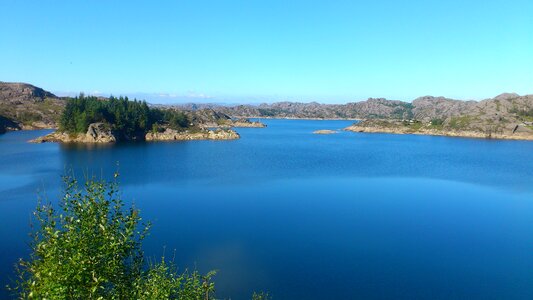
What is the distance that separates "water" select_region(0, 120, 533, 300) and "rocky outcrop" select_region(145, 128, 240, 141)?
46.3m

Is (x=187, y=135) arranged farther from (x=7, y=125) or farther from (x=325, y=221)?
(x=325, y=221)

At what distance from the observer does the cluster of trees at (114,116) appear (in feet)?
416

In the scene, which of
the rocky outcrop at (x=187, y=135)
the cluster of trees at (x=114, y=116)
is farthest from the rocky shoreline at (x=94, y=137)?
the cluster of trees at (x=114, y=116)

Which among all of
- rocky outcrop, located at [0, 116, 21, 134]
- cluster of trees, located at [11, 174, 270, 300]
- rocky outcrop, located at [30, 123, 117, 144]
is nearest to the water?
cluster of trees, located at [11, 174, 270, 300]

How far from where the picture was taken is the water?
29219 mm

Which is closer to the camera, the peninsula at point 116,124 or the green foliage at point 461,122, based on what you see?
the peninsula at point 116,124

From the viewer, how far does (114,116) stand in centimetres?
13350

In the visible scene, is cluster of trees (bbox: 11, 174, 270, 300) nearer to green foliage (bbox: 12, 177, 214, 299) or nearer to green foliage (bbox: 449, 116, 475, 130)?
Result: green foliage (bbox: 12, 177, 214, 299)

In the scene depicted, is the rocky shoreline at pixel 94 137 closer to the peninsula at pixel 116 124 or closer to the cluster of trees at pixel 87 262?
the peninsula at pixel 116 124

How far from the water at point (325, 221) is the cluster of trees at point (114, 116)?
115ft

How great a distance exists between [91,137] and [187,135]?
3572 centimetres

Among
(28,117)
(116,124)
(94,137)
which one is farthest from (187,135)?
(28,117)

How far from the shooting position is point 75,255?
462 inches

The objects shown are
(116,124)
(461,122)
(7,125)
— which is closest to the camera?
(116,124)
